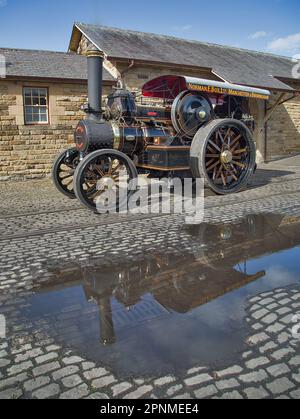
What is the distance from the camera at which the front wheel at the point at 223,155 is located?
7.91m

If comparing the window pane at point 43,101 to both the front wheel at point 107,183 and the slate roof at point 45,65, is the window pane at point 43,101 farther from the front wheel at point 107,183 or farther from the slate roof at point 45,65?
the front wheel at point 107,183

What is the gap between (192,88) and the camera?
771 centimetres

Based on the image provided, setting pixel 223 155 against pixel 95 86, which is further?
pixel 223 155

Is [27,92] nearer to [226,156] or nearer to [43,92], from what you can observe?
[43,92]

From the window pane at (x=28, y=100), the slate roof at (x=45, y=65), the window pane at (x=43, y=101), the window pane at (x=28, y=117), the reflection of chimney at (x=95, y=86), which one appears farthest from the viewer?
the window pane at (x=43, y=101)

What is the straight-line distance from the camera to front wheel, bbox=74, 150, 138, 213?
22.2 ft

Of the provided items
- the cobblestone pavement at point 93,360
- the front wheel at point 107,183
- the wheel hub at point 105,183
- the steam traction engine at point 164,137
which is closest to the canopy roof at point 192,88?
the steam traction engine at point 164,137

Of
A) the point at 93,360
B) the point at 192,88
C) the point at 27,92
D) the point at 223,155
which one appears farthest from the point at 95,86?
the point at 93,360

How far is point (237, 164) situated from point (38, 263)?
18.6ft

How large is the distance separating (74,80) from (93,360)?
1089 centimetres

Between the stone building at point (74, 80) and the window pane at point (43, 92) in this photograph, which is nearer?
the stone building at point (74, 80)
